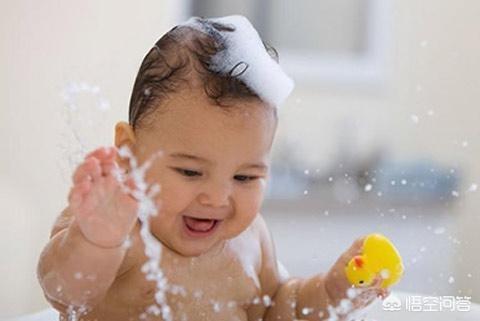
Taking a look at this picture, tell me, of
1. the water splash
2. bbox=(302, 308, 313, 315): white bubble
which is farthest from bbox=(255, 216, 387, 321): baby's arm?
the water splash

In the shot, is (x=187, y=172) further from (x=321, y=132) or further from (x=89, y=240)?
(x=321, y=132)

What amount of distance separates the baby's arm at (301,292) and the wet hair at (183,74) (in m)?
0.21

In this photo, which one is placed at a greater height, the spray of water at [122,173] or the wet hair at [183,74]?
the wet hair at [183,74]

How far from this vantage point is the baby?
2.45 feet

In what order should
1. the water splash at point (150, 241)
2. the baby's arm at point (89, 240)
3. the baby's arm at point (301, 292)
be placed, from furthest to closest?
the baby's arm at point (301, 292)
the water splash at point (150, 241)
the baby's arm at point (89, 240)

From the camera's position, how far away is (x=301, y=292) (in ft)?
3.07

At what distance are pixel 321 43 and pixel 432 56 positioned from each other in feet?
1.07

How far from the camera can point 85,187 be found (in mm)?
671

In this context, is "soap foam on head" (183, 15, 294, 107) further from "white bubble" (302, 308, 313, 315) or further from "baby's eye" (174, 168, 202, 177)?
"white bubble" (302, 308, 313, 315)

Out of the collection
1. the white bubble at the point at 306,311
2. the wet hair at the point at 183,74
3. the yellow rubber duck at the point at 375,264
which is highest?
the wet hair at the point at 183,74

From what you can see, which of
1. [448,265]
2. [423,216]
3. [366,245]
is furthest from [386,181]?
[366,245]

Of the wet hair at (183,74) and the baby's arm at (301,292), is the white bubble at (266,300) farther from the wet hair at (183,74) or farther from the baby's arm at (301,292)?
the wet hair at (183,74)

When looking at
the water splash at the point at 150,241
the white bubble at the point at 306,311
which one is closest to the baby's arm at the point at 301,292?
the white bubble at the point at 306,311

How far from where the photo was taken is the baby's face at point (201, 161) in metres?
0.77
